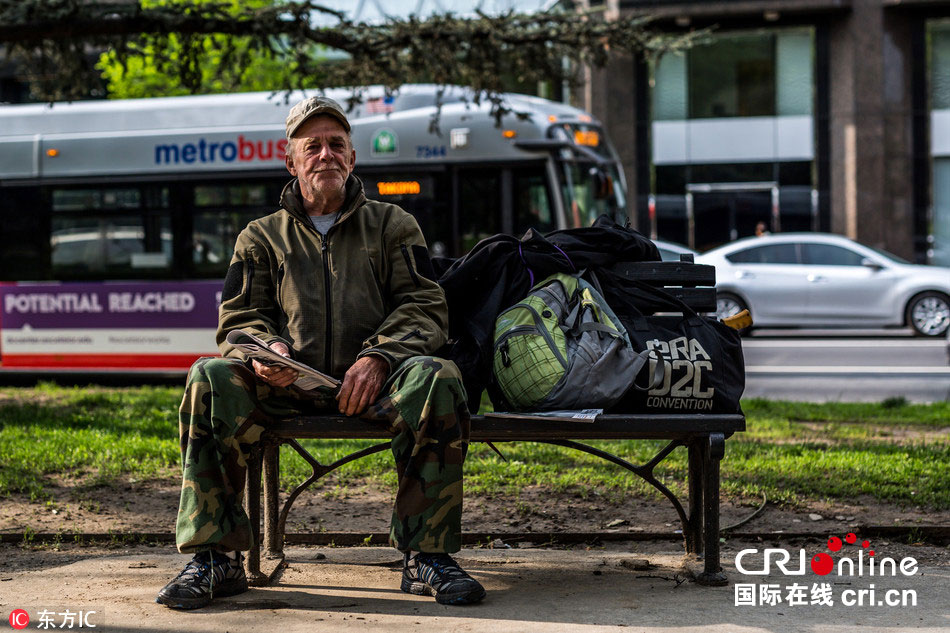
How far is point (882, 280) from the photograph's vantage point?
1703 cm

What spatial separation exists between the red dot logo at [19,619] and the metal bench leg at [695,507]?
2.38 meters

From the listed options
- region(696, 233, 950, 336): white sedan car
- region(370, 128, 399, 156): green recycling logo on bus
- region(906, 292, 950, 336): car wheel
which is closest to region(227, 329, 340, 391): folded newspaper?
region(370, 128, 399, 156): green recycling logo on bus

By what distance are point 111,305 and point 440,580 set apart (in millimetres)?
10102

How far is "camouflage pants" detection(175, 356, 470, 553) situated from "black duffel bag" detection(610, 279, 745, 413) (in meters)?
0.70

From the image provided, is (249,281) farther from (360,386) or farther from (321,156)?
(360,386)

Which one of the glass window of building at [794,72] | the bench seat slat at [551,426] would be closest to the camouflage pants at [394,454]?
the bench seat slat at [551,426]

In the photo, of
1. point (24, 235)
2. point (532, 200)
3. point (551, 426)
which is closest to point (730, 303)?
point (532, 200)

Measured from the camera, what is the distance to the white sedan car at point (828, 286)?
55.7 feet

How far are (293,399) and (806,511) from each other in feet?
8.47

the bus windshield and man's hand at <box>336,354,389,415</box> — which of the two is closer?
man's hand at <box>336,354,389,415</box>

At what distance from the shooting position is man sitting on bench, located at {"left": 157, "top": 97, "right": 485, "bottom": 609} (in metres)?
3.59

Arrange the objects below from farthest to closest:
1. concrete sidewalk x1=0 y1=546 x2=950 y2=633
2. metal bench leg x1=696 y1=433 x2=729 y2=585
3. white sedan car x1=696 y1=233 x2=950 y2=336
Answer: white sedan car x1=696 y1=233 x2=950 y2=336
metal bench leg x1=696 y1=433 x2=729 y2=585
concrete sidewalk x1=0 y1=546 x2=950 y2=633

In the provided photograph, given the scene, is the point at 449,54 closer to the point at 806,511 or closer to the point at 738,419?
the point at 806,511

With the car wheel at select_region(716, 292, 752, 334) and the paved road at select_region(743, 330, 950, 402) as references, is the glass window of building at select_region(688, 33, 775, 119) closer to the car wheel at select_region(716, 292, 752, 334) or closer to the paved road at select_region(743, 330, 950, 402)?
the paved road at select_region(743, 330, 950, 402)
